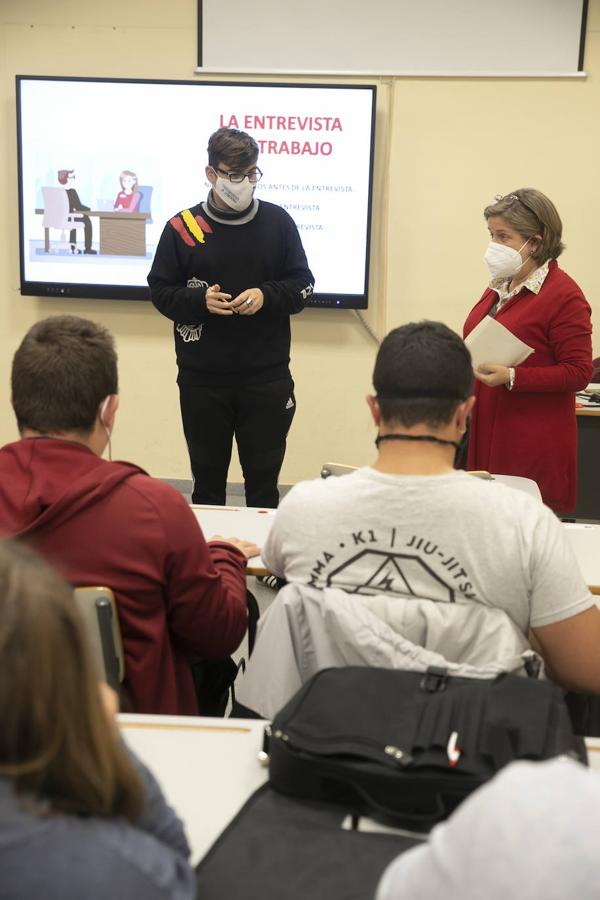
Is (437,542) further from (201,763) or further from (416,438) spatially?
(201,763)

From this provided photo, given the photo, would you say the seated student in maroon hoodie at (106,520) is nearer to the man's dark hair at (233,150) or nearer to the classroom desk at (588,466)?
the man's dark hair at (233,150)

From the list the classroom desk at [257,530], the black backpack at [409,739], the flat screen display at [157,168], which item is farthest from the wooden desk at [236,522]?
the flat screen display at [157,168]

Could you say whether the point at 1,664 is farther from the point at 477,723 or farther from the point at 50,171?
the point at 50,171

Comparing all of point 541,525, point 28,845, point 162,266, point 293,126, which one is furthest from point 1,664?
point 293,126

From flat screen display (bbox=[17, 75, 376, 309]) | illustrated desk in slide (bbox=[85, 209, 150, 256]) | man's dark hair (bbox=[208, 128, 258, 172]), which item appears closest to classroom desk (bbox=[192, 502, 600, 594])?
man's dark hair (bbox=[208, 128, 258, 172])

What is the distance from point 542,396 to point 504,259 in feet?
1.50

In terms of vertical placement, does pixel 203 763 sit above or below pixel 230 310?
below

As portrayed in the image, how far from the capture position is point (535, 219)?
2975mm

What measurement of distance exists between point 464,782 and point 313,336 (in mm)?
3973

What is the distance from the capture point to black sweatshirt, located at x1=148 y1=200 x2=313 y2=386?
11.0 feet

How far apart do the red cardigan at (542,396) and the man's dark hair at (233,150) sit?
940mm

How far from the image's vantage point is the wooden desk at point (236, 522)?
2367mm

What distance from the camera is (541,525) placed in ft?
4.74

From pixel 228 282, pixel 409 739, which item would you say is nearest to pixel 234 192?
pixel 228 282
